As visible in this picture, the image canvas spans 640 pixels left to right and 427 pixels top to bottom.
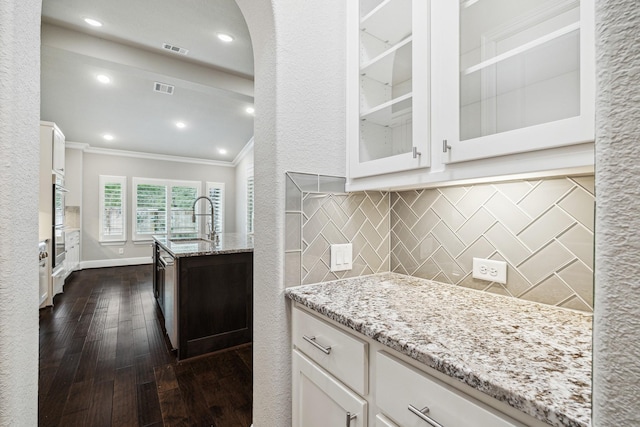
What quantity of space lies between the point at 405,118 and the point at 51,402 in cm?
273

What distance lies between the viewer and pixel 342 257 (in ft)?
4.56

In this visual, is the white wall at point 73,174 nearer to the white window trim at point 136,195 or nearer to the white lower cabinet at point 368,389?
the white window trim at point 136,195

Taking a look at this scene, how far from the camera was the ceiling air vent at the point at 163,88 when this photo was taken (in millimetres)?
4072

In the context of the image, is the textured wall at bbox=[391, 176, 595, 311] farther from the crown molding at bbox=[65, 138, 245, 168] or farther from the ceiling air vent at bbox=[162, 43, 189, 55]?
the crown molding at bbox=[65, 138, 245, 168]

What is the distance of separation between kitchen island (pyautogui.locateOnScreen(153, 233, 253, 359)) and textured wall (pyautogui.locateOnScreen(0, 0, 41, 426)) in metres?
1.51

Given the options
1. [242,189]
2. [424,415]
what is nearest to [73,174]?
[242,189]

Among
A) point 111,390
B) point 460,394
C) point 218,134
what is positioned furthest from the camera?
point 218,134

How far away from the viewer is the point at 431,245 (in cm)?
138

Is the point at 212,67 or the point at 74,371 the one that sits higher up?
the point at 212,67

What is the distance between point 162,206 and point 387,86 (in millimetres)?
7148

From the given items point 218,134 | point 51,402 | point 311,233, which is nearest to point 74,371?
point 51,402

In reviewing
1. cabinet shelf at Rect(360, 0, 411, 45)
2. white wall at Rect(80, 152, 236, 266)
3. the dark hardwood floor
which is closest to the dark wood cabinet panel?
the dark hardwood floor

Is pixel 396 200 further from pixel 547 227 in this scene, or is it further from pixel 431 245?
pixel 547 227

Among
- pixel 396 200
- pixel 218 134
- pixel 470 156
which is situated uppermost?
pixel 218 134
